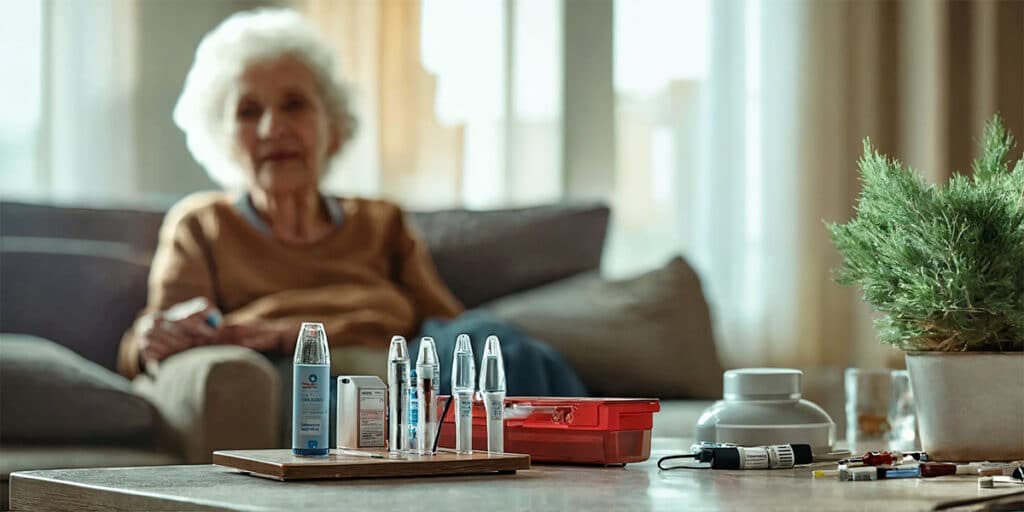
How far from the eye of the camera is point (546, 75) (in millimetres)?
3555

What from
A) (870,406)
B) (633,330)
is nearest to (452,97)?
(633,330)

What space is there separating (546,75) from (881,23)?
0.89 metres

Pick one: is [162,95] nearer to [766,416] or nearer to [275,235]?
[275,235]

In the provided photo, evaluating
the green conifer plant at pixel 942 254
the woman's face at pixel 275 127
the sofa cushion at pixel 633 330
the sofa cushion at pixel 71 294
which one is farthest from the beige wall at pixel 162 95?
the green conifer plant at pixel 942 254

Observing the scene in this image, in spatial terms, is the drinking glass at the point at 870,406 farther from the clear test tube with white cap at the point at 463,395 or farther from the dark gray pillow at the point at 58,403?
the dark gray pillow at the point at 58,403

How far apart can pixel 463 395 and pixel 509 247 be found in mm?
1754

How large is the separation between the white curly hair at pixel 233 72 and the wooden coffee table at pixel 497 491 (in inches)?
72.4

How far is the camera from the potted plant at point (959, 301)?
117 centimetres

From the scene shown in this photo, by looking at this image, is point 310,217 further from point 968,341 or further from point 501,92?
point 968,341

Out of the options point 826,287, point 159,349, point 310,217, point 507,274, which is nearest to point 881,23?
point 826,287

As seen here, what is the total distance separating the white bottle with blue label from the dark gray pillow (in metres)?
1.17

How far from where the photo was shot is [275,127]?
2.79 m

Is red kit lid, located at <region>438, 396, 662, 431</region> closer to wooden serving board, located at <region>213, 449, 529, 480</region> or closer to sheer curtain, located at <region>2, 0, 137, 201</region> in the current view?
wooden serving board, located at <region>213, 449, 529, 480</region>

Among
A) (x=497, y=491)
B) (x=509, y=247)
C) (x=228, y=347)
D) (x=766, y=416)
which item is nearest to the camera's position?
(x=497, y=491)
